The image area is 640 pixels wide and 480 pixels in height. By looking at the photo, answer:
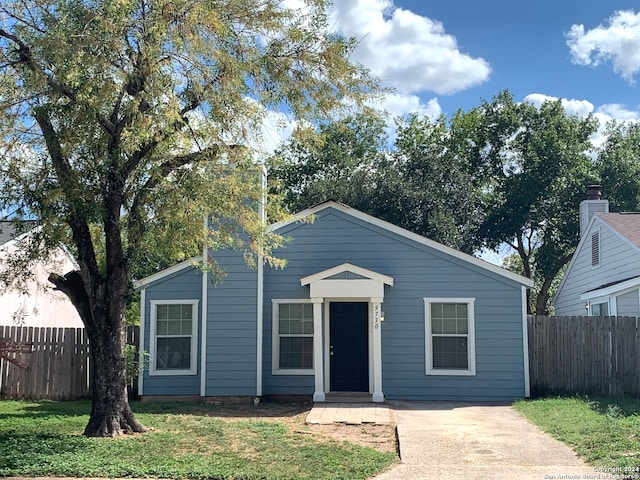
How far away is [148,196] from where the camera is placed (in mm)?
9422

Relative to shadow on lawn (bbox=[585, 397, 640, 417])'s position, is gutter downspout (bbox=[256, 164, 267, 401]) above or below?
above

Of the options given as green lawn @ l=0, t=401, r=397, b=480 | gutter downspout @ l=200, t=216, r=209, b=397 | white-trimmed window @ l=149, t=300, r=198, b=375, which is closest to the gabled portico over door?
gutter downspout @ l=200, t=216, r=209, b=397

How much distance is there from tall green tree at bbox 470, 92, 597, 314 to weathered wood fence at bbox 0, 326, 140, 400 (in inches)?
733

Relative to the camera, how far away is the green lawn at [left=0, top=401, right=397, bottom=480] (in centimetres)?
737

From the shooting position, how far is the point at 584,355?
14.2 metres

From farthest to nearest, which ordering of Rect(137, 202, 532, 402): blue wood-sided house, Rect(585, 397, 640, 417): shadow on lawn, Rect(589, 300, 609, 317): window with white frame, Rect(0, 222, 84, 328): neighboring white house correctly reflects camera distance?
Rect(589, 300, 609, 317): window with white frame
Rect(0, 222, 84, 328): neighboring white house
Rect(137, 202, 532, 402): blue wood-sided house
Rect(585, 397, 640, 417): shadow on lawn

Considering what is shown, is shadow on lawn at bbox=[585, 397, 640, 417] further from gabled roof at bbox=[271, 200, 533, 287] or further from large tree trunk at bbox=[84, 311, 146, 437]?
large tree trunk at bbox=[84, 311, 146, 437]

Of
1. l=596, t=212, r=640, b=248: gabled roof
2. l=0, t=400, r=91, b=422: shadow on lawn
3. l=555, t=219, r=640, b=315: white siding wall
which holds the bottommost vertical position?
l=0, t=400, r=91, b=422: shadow on lawn

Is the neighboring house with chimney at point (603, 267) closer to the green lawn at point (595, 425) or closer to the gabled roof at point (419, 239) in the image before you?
the gabled roof at point (419, 239)

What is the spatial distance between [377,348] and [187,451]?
6078 millimetres

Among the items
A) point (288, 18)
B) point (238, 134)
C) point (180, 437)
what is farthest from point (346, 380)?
point (288, 18)

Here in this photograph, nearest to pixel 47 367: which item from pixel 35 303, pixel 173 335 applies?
pixel 173 335

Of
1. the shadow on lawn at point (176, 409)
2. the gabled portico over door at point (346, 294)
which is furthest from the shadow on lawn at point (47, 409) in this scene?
the gabled portico over door at point (346, 294)

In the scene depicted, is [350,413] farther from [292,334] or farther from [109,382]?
[109,382]
